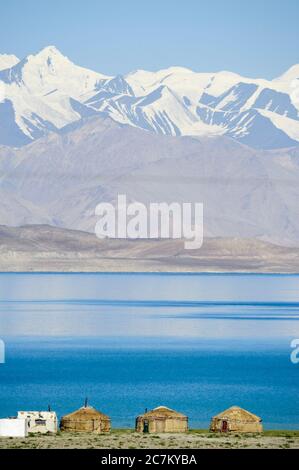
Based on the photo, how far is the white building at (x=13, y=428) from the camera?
44750 mm

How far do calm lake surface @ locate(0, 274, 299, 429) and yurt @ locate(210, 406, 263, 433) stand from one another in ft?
13.2

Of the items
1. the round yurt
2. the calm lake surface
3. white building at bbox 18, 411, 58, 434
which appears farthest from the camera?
the calm lake surface

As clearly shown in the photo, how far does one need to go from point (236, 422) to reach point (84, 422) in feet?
18.5

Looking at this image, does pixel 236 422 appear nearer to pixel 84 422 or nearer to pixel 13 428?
pixel 84 422

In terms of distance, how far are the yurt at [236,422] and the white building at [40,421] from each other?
605 cm

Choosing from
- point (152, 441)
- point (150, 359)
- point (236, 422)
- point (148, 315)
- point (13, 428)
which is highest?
point (148, 315)

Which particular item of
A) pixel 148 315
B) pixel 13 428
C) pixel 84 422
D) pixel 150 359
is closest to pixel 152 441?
pixel 84 422

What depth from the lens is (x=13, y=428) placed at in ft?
147

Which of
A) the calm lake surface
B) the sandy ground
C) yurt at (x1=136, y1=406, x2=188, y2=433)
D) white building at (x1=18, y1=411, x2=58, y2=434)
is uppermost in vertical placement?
the calm lake surface

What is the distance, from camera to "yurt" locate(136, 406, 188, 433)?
4759 centimetres

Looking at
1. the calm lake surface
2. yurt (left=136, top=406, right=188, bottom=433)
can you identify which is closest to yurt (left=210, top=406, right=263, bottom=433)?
yurt (left=136, top=406, right=188, bottom=433)

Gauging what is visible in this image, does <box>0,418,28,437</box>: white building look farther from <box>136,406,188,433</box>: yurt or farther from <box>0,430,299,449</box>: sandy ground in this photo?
<box>136,406,188,433</box>: yurt

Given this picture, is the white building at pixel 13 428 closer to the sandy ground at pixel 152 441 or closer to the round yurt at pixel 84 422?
the sandy ground at pixel 152 441
